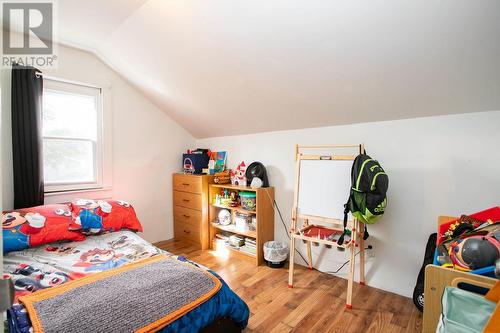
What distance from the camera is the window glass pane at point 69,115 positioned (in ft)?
9.11

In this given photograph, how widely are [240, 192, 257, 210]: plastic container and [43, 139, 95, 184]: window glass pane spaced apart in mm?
1796

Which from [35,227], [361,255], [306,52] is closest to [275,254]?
[361,255]

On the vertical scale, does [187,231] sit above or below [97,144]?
below

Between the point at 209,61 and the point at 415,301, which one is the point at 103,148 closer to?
the point at 209,61

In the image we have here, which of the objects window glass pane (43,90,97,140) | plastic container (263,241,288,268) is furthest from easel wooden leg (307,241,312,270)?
window glass pane (43,90,97,140)

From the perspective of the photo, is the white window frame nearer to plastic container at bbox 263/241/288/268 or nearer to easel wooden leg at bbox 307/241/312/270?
plastic container at bbox 263/241/288/268

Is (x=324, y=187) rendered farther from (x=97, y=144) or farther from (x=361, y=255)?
(x=97, y=144)

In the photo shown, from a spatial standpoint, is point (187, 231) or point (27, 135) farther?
point (187, 231)

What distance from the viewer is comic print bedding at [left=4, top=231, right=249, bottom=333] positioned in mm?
1427

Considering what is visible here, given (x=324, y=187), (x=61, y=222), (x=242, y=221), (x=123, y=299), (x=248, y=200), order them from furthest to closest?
(x=242, y=221)
(x=248, y=200)
(x=324, y=187)
(x=61, y=222)
(x=123, y=299)

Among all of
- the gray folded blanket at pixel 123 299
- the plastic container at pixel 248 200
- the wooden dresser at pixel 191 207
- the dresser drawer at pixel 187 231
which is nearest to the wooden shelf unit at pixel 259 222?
the plastic container at pixel 248 200

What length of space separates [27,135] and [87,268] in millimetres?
1557

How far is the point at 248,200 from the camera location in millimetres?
3055

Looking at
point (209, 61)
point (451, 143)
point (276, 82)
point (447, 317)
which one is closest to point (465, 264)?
point (447, 317)
